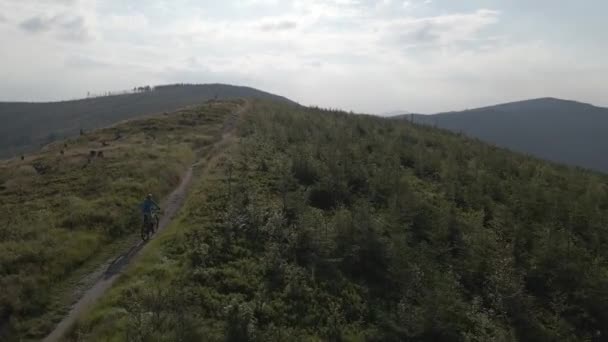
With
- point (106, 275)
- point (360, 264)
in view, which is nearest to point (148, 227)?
point (106, 275)

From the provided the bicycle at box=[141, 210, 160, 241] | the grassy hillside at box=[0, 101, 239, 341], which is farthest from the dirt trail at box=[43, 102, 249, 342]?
the grassy hillside at box=[0, 101, 239, 341]

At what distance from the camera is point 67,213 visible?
22938 millimetres

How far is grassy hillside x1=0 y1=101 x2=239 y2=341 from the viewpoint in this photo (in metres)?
14.9

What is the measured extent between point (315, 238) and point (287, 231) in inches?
54.9

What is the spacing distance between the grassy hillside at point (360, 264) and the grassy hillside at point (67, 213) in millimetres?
2549

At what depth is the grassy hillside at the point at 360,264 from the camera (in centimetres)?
1462

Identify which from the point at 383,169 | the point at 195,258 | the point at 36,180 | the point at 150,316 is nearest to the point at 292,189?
the point at 383,169

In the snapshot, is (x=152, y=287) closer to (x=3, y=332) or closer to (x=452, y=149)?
(x=3, y=332)

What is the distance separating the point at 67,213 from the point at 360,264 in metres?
15.0

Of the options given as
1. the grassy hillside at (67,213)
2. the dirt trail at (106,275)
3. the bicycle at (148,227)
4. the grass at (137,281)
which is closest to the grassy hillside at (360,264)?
the grass at (137,281)

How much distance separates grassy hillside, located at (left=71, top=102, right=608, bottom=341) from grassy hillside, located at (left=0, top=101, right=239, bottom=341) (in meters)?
2.55

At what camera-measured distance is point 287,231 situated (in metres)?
20.4

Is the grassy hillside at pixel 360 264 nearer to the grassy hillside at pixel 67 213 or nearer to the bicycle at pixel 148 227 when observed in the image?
the bicycle at pixel 148 227

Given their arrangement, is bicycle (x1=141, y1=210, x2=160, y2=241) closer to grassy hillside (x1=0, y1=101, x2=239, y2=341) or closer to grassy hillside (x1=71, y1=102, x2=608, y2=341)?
grassy hillside (x1=0, y1=101, x2=239, y2=341)
